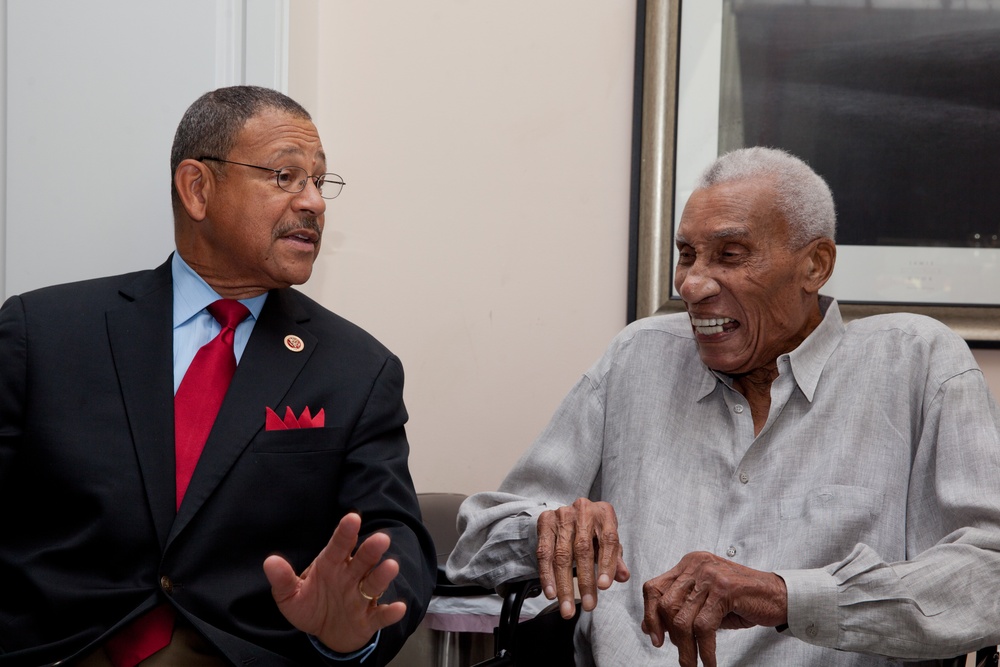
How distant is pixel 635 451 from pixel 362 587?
2.31 feet

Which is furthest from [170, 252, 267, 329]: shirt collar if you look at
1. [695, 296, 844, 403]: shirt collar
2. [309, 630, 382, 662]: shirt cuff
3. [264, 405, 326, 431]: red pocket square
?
[695, 296, 844, 403]: shirt collar

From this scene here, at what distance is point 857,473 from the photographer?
1766mm

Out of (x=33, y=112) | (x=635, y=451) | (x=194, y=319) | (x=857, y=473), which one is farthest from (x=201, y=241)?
(x=857, y=473)

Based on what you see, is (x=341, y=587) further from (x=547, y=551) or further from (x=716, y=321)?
(x=716, y=321)

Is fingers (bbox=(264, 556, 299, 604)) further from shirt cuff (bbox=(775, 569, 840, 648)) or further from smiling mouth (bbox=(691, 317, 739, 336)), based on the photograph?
smiling mouth (bbox=(691, 317, 739, 336))

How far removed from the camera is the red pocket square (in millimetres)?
1768

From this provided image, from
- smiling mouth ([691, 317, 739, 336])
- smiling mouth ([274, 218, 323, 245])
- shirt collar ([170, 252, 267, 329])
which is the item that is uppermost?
smiling mouth ([274, 218, 323, 245])

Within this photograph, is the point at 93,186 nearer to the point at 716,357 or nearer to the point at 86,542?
the point at 86,542

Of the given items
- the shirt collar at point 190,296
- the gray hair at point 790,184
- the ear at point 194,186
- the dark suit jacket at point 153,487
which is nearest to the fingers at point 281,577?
the dark suit jacket at point 153,487

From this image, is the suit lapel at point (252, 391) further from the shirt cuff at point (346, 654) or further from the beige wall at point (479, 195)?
the beige wall at point (479, 195)

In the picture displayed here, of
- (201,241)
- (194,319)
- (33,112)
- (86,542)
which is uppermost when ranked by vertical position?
(33,112)

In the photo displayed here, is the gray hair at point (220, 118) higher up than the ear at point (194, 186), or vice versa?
the gray hair at point (220, 118)

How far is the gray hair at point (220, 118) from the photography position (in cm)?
192

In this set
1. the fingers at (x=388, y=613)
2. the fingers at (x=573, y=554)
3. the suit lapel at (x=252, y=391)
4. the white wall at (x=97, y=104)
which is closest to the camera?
the fingers at (x=388, y=613)
